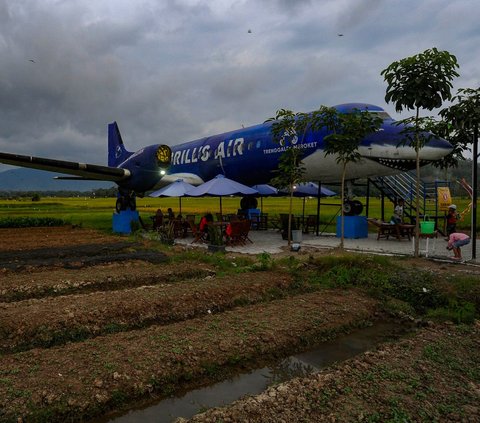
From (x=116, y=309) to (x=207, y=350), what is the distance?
2185 millimetres

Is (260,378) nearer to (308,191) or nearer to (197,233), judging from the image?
(197,233)

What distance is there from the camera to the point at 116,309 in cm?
631

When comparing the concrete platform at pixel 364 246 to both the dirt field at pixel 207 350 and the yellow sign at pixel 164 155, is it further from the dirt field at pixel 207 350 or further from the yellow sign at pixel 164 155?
the yellow sign at pixel 164 155

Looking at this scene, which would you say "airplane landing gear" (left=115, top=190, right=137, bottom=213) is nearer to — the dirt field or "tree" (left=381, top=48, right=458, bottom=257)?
the dirt field

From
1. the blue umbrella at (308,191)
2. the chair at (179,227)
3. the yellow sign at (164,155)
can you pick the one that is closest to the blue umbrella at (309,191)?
the blue umbrella at (308,191)

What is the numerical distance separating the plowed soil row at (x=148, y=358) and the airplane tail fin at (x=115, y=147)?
23.5 metres

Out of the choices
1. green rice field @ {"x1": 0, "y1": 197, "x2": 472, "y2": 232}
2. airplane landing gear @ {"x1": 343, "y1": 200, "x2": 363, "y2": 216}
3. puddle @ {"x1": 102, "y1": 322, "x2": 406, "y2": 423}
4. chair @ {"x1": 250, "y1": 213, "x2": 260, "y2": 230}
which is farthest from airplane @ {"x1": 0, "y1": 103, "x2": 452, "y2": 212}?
puddle @ {"x1": 102, "y1": 322, "x2": 406, "y2": 423}

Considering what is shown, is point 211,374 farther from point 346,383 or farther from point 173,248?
point 173,248

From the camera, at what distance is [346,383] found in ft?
13.2

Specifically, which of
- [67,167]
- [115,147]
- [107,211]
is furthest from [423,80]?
[107,211]

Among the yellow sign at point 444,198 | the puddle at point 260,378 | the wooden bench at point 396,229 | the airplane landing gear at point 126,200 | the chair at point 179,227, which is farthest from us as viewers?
the airplane landing gear at point 126,200

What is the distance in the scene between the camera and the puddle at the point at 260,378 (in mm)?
3795

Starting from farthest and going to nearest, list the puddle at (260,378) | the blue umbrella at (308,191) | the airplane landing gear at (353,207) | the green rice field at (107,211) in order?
the green rice field at (107,211) < the blue umbrella at (308,191) < the airplane landing gear at (353,207) < the puddle at (260,378)

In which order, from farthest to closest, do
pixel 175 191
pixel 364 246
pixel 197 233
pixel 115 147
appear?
pixel 115 147 < pixel 175 191 < pixel 197 233 < pixel 364 246
